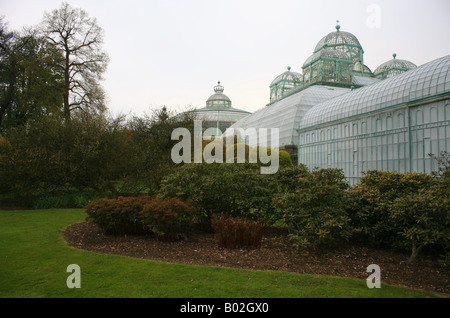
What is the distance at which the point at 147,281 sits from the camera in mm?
4594

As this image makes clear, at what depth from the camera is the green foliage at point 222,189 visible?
8000 millimetres

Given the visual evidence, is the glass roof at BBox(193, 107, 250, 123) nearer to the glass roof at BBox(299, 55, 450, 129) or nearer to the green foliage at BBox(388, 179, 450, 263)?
the glass roof at BBox(299, 55, 450, 129)

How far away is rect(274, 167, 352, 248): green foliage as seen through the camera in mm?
5940

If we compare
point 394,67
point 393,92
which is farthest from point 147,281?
point 394,67

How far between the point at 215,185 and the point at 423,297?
5105 millimetres

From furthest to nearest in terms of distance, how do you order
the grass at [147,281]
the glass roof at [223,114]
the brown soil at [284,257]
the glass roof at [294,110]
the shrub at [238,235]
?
the glass roof at [223,114] < the glass roof at [294,110] < the shrub at [238,235] < the brown soil at [284,257] < the grass at [147,281]

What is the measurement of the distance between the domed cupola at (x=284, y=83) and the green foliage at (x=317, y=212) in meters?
30.8

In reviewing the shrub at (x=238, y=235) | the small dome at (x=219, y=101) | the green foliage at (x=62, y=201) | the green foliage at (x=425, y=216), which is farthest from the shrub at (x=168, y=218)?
the small dome at (x=219, y=101)

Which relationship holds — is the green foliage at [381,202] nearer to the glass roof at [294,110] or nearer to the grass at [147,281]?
the grass at [147,281]

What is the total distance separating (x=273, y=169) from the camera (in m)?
9.28

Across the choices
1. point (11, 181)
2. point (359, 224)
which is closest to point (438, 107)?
point (359, 224)

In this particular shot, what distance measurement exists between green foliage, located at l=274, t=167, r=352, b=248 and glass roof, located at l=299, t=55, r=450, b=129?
722 centimetres

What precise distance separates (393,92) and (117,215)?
41.8 ft
